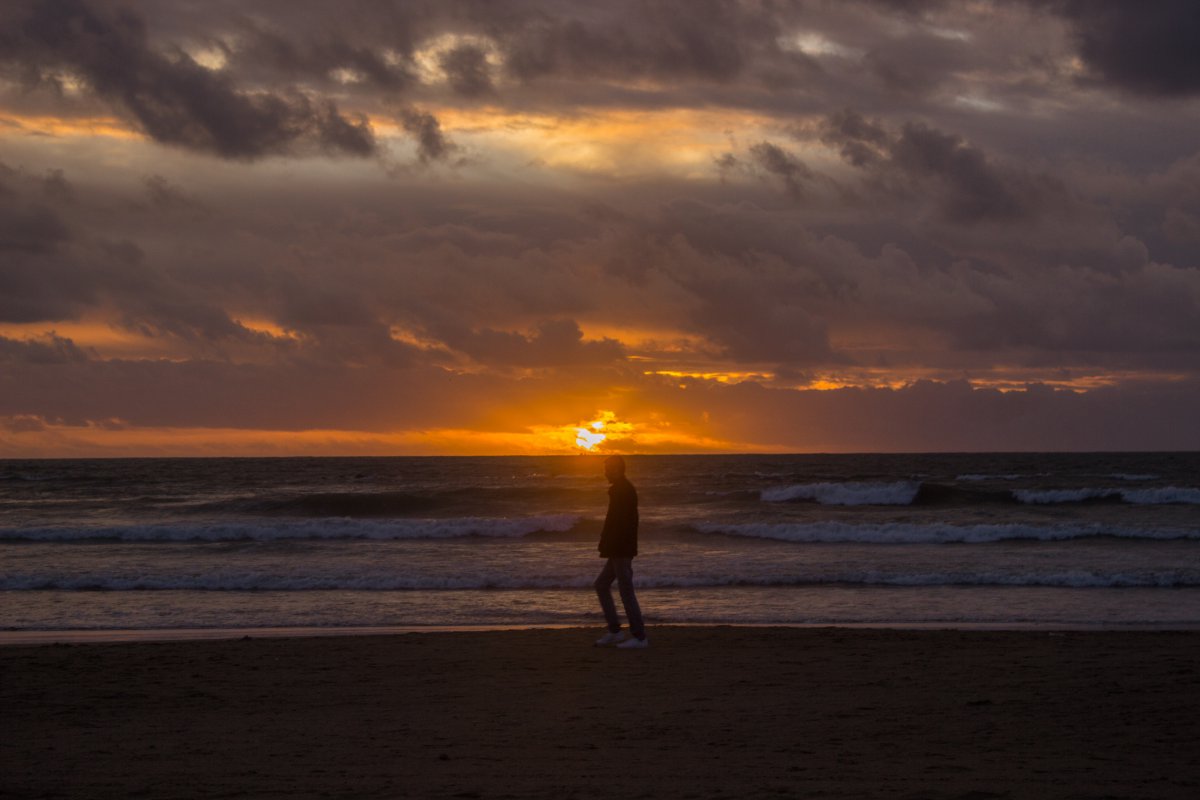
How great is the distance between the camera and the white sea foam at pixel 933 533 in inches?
1068

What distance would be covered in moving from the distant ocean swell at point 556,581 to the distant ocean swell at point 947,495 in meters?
23.1

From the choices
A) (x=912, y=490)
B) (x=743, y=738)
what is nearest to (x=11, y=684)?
(x=743, y=738)

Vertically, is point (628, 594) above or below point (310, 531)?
above

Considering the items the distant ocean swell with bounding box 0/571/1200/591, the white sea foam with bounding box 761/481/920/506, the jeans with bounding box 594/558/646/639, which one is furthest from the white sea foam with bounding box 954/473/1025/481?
the jeans with bounding box 594/558/646/639

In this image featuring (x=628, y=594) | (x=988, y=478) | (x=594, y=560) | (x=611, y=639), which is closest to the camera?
(x=628, y=594)

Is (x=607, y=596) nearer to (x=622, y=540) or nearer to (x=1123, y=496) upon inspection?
(x=622, y=540)

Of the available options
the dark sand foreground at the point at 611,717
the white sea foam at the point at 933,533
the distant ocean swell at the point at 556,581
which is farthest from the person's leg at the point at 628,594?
the white sea foam at the point at 933,533

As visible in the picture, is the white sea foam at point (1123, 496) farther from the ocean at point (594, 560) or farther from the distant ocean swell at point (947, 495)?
the ocean at point (594, 560)

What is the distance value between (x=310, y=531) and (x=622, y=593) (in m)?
19.7

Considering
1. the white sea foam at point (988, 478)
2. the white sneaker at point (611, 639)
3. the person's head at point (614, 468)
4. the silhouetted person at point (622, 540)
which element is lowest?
the white sneaker at point (611, 639)

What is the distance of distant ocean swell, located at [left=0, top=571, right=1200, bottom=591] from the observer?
60.5ft

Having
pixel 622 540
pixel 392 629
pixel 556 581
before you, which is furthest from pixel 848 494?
pixel 622 540

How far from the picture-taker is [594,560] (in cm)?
2256

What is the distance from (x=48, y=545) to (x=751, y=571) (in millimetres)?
18521
